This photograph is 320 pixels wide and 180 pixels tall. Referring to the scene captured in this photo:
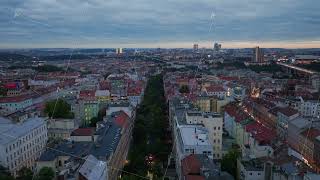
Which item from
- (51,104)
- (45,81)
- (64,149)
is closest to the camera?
(64,149)

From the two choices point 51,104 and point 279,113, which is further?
point 51,104

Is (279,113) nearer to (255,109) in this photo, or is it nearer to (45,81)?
(255,109)

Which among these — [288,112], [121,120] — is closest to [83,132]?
[121,120]

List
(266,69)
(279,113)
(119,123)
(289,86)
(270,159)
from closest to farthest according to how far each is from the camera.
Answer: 1. (270,159)
2. (119,123)
3. (279,113)
4. (289,86)
5. (266,69)

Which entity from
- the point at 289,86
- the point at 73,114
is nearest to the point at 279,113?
the point at 73,114

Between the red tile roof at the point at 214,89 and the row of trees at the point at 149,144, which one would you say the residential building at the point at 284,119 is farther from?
the red tile roof at the point at 214,89

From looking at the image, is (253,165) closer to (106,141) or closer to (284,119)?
(106,141)

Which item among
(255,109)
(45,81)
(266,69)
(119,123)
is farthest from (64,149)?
(266,69)
